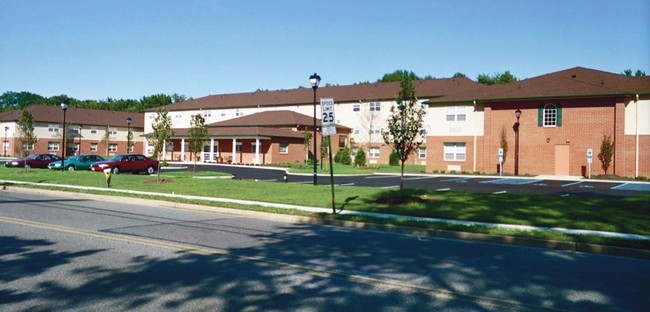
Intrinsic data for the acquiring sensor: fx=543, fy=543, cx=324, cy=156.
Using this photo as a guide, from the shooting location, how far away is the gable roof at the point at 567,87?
112ft

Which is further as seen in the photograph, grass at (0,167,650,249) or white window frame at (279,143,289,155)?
white window frame at (279,143,289,155)

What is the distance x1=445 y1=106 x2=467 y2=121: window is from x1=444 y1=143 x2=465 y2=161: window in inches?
76.9

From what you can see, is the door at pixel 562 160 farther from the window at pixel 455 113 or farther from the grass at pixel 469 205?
the grass at pixel 469 205

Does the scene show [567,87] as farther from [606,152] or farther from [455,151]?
[455,151]

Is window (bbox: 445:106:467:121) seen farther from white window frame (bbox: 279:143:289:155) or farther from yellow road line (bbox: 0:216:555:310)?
yellow road line (bbox: 0:216:555:310)

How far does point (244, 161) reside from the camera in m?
53.9

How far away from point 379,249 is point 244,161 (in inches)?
1769

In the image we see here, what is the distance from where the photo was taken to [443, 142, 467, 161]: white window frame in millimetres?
40031

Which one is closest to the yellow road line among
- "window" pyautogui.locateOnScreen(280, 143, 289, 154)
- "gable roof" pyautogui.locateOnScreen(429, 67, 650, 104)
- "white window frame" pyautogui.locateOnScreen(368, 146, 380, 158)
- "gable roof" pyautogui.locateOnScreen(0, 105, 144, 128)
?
"gable roof" pyautogui.locateOnScreen(429, 67, 650, 104)

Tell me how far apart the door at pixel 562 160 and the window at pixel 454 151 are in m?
6.59

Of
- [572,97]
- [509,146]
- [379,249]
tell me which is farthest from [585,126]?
[379,249]

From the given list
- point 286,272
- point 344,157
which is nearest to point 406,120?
point 286,272

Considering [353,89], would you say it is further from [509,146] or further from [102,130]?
[102,130]

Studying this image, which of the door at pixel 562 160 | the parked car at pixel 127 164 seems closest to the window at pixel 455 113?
the door at pixel 562 160
